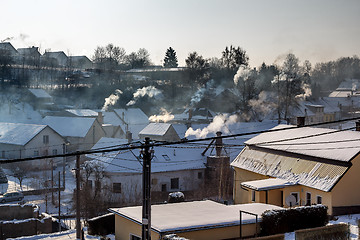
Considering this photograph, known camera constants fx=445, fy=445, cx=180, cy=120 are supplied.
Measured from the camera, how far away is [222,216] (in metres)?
16.6

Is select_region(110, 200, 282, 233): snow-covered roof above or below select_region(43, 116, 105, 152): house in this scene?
below

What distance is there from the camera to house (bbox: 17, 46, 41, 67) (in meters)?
90.5

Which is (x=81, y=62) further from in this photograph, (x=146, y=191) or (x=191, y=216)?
(x=146, y=191)

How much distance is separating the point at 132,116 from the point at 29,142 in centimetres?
2192

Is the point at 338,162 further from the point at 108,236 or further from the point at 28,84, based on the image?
the point at 28,84

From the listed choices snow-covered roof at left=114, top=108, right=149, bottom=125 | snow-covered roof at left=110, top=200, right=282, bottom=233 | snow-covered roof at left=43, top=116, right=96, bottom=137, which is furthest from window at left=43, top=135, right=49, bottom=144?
snow-covered roof at left=110, top=200, right=282, bottom=233

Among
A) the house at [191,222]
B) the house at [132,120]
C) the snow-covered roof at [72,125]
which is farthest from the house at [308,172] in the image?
the house at [132,120]

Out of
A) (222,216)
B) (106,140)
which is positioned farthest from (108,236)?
(106,140)

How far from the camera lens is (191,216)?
16.5m

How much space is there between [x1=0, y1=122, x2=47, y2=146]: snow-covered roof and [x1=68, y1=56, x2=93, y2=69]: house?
5606 cm

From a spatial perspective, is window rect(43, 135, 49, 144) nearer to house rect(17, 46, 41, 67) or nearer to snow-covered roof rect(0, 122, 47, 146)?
snow-covered roof rect(0, 122, 47, 146)

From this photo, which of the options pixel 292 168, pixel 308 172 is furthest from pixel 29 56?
pixel 308 172

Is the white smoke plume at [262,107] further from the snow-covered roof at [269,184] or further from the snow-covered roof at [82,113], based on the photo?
the snow-covered roof at [269,184]

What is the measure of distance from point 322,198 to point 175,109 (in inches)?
2158
